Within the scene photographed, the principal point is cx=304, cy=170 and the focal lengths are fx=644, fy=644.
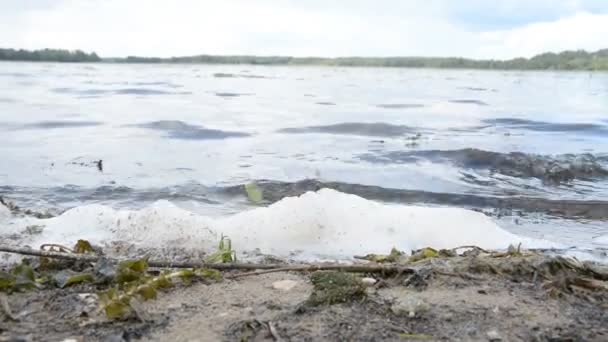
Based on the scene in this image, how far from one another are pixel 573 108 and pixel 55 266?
18196 mm

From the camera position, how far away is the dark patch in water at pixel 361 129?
1232 cm

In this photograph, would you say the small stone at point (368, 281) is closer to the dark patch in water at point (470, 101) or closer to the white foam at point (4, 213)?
the white foam at point (4, 213)

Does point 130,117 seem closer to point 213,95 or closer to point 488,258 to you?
point 213,95

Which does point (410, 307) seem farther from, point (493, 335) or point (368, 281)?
point (368, 281)

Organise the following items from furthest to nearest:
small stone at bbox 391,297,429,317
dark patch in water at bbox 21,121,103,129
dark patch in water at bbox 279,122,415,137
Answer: dark patch in water at bbox 279,122,415,137 → dark patch in water at bbox 21,121,103,129 → small stone at bbox 391,297,429,317

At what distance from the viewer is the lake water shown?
20.9 ft

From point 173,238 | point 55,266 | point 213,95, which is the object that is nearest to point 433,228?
point 173,238

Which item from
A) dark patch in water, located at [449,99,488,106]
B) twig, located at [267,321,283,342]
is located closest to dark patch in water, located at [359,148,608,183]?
twig, located at [267,321,283,342]

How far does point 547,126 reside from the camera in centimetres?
1408

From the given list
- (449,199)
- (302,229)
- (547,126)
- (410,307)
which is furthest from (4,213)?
(547,126)

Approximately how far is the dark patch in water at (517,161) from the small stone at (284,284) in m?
5.67

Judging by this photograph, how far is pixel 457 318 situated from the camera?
98.2 inches

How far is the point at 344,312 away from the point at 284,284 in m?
0.52

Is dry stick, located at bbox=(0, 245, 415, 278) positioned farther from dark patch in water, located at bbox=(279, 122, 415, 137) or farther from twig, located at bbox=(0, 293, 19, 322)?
dark patch in water, located at bbox=(279, 122, 415, 137)
